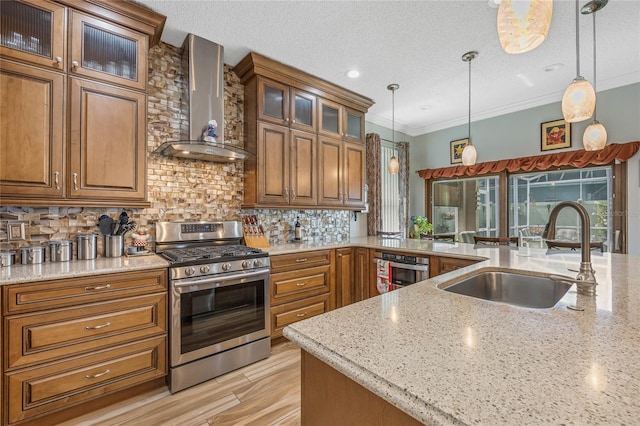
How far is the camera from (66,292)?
5.64ft

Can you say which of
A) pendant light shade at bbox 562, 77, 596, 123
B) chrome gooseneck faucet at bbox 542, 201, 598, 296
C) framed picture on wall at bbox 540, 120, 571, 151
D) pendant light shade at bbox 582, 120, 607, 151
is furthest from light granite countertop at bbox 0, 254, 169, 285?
framed picture on wall at bbox 540, 120, 571, 151

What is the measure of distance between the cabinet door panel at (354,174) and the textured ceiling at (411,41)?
0.78 metres

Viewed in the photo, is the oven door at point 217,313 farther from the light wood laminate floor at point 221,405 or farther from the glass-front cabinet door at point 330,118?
the glass-front cabinet door at point 330,118

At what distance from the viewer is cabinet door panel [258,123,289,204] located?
295 centimetres

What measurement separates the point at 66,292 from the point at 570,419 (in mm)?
2316

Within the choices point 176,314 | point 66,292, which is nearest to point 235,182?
point 176,314

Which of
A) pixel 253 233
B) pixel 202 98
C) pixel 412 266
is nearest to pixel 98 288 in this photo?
pixel 253 233

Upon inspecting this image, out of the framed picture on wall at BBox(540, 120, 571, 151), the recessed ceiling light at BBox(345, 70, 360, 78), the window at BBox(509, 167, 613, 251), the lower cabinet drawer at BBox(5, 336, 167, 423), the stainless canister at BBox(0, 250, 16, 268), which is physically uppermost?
the recessed ceiling light at BBox(345, 70, 360, 78)

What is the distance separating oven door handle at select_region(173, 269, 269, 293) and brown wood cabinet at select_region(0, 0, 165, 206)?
0.74 meters

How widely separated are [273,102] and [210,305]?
83.4 inches

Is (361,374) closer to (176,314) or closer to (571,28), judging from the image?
(176,314)

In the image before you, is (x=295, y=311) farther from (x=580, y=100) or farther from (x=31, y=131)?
(x=580, y=100)

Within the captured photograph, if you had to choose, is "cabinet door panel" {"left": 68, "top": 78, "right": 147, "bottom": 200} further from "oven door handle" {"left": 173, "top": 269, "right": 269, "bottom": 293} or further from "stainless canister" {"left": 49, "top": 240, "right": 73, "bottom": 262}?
"oven door handle" {"left": 173, "top": 269, "right": 269, "bottom": 293}

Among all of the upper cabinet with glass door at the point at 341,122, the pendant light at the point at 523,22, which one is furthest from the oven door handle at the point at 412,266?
the pendant light at the point at 523,22
